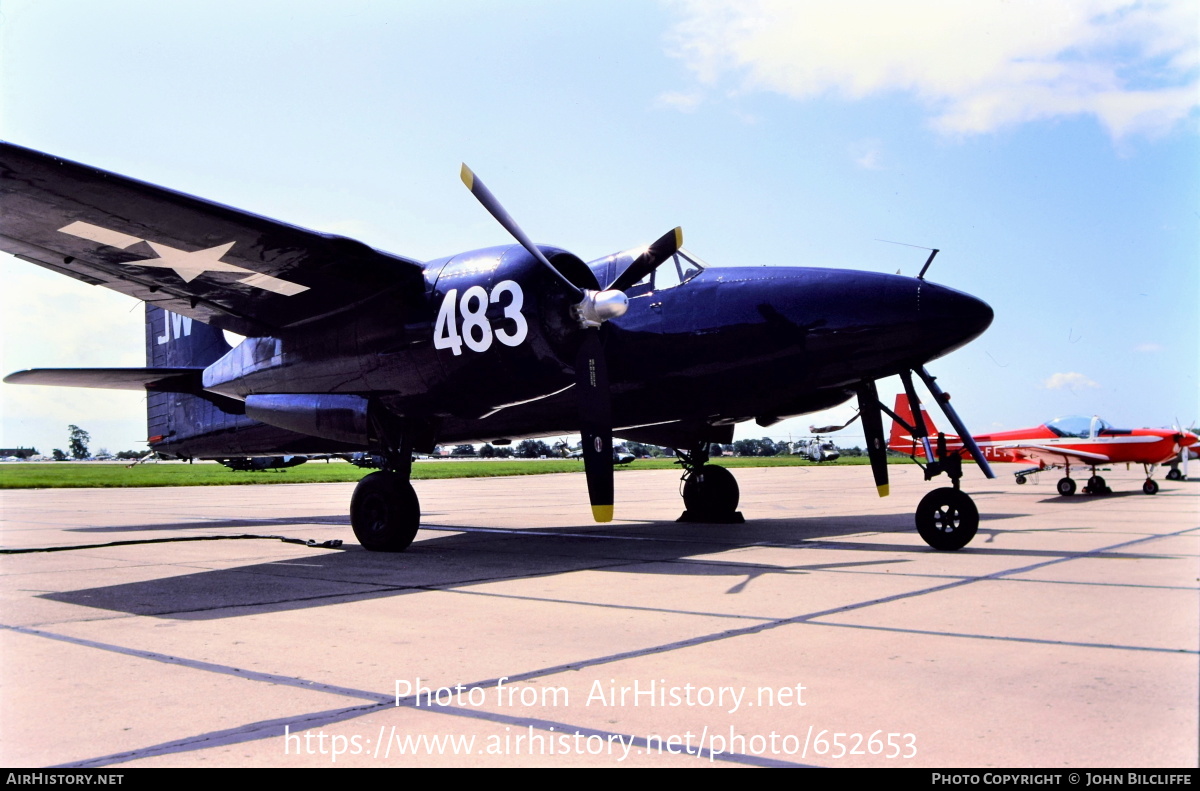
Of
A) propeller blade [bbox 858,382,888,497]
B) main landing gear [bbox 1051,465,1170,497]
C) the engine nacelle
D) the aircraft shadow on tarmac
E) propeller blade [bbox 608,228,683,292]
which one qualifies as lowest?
main landing gear [bbox 1051,465,1170,497]

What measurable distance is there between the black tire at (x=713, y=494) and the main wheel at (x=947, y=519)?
204 inches

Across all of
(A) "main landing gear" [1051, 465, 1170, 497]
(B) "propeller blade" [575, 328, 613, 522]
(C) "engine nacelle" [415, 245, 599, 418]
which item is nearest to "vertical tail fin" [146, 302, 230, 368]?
(C) "engine nacelle" [415, 245, 599, 418]

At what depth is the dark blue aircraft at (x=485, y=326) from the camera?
30.3ft

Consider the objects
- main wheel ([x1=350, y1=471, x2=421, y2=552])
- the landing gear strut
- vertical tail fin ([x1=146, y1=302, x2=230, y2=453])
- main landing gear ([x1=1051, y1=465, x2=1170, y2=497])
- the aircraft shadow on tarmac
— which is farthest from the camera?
main landing gear ([x1=1051, y1=465, x2=1170, y2=497])

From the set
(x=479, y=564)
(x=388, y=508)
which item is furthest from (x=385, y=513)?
(x=479, y=564)

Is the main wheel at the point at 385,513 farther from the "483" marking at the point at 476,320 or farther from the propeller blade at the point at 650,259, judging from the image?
the propeller blade at the point at 650,259

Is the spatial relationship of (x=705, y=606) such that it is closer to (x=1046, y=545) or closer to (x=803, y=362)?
(x=803, y=362)

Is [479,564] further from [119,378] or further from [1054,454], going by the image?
[1054,454]

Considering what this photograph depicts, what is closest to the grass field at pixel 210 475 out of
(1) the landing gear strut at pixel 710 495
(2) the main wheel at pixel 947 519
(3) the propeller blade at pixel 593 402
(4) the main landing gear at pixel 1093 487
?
(4) the main landing gear at pixel 1093 487

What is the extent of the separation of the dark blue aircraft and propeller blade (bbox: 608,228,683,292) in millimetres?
28

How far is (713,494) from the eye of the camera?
1505 centimetres

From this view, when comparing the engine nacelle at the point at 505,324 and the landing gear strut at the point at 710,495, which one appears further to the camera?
the landing gear strut at the point at 710,495

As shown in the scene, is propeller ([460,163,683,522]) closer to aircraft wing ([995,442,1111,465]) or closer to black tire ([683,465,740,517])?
black tire ([683,465,740,517])

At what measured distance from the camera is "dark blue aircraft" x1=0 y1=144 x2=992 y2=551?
30.3 feet
